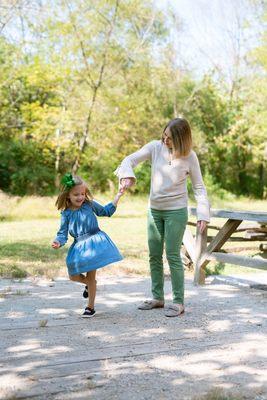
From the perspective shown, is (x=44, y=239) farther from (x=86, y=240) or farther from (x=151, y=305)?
(x=86, y=240)

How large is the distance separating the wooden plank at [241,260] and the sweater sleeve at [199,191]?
136cm

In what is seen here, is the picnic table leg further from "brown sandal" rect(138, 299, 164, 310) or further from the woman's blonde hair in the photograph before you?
the woman's blonde hair

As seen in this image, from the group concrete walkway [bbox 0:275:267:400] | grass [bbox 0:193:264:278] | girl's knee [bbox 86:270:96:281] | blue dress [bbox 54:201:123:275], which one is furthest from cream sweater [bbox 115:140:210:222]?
grass [bbox 0:193:264:278]

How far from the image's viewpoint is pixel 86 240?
5.25m

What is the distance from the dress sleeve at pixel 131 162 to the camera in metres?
5.39

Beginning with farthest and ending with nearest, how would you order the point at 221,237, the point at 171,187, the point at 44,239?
the point at 44,239
the point at 221,237
the point at 171,187

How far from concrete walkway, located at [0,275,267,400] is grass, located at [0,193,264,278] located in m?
2.28

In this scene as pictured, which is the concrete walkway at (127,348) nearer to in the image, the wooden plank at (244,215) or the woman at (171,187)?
the woman at (171,187)

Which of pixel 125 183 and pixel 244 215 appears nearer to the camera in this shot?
pixel 125 183

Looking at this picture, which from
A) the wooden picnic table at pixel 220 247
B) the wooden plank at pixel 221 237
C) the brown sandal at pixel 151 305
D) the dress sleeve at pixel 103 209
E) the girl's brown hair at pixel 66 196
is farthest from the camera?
the wooden plank at pixel 221 237

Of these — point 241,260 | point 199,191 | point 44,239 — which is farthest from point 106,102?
point 199,191

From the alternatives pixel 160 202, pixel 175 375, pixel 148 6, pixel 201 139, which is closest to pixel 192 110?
pixel 201 139

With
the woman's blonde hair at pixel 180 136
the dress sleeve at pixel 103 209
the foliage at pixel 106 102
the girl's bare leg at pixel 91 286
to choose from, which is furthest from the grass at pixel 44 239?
the foliage at pixel 106 102

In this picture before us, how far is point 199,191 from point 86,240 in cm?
120
